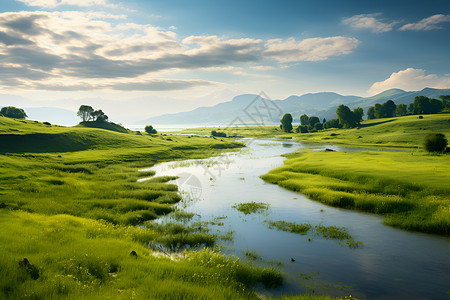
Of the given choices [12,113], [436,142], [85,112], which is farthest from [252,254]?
[12,113]

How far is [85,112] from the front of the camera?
133750 millimetres

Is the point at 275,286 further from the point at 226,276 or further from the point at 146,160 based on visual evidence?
the point at 146,160

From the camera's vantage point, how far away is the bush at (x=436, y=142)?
5941 centimetres

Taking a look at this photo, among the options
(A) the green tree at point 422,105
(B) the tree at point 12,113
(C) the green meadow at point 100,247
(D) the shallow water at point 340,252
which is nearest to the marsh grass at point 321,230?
(D) the shallow water at point 340,252

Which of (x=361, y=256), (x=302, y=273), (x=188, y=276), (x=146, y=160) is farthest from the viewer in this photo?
(x=146, y=160)

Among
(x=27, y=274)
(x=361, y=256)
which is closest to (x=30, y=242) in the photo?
(x=27, y=274)

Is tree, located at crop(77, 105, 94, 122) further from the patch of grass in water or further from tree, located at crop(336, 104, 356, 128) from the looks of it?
tree, located at crop(336, 104, 356, 128)

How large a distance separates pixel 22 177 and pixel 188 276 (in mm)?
32821

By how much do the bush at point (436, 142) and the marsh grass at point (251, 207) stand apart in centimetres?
5633

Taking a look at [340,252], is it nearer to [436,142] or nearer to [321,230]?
[321,230]

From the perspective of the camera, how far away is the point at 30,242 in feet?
47.7

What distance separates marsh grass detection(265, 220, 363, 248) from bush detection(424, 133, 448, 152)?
56.5 meters

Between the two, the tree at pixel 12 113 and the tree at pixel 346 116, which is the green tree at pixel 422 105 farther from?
the tree at pixel 12 113

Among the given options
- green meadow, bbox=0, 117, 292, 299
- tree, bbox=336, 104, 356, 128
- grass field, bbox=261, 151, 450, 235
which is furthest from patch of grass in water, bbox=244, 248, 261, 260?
tree, bbox=336, 104, 356, 128
